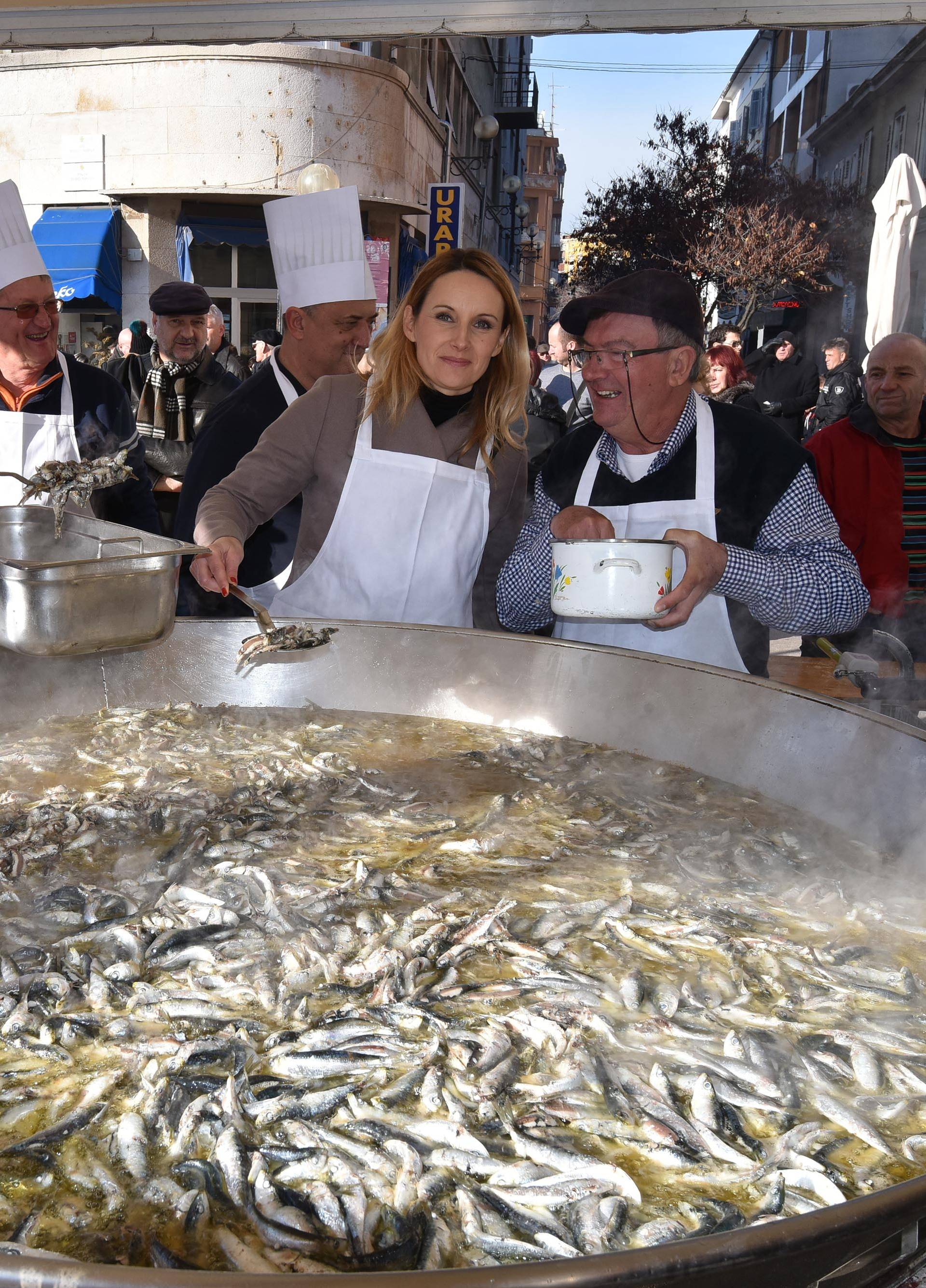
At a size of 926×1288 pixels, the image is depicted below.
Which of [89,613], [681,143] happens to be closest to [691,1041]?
[89,613]

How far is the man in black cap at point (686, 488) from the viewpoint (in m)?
3.08

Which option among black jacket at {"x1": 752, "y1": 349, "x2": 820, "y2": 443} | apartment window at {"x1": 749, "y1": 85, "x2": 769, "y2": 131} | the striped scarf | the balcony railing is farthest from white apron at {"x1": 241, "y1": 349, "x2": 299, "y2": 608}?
the balcony railing

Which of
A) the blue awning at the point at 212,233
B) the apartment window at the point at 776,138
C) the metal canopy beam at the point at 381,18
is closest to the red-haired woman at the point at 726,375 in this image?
the metal canopy beam at the point at 381,18

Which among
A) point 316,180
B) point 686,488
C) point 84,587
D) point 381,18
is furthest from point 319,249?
point 84,587

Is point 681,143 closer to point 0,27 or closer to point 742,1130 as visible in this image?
point 0,27

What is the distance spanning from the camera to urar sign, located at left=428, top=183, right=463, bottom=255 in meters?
16.9

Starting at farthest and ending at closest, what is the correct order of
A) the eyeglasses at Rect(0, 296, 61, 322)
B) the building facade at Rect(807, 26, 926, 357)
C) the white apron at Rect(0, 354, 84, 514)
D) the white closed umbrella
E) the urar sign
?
1. the urar sign
2. the building facade at Rect(807, 26, 926, 357)
3. the white closed umbrella
4. the white apron at Rect(0, 354, 84, 514)
5. the eyeglasses at Rect(0, 296, 61, 322)

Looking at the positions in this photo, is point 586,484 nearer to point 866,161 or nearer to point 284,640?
point 284,640

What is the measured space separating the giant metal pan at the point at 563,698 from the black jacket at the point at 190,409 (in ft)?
11.9

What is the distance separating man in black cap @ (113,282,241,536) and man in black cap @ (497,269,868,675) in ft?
12.0

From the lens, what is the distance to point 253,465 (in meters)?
3.22

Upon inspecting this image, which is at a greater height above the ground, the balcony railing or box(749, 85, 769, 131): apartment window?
the balcony railing

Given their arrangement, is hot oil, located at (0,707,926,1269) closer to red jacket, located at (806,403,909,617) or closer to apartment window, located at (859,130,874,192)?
red jacket, located at (806,403,909,617)

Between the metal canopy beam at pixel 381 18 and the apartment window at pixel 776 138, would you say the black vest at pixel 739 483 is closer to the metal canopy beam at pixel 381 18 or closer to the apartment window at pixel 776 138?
the metal canopy beam at pixel 381 18
